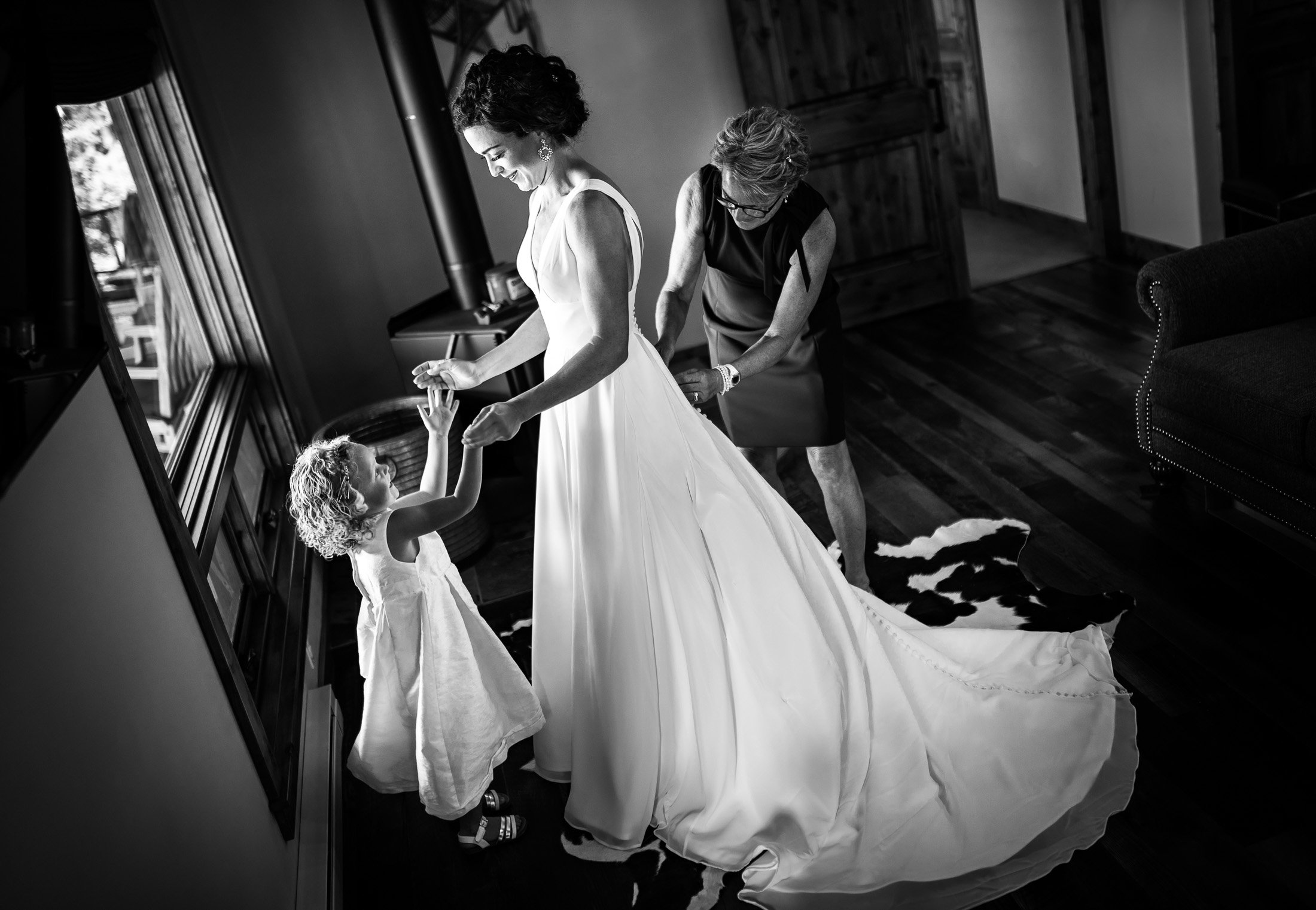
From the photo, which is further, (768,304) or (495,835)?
(768,304)

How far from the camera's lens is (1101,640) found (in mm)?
2576

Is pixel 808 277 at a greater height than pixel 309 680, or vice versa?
pixel 808 277

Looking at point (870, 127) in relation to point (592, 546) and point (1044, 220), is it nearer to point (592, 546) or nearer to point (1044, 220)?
point (1044, 220)

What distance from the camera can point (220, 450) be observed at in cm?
298

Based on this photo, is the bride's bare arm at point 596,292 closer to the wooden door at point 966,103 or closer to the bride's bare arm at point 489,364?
the bride's bare arm at point 489,364

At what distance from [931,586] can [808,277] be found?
38.4 inches

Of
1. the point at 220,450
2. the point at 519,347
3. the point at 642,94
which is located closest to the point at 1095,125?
the point at 642,94

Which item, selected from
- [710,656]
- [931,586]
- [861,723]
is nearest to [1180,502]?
[931,586]

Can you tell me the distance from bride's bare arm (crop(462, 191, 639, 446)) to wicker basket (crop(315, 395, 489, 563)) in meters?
1.48

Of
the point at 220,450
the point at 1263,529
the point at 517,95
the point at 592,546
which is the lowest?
the point at 1263,529

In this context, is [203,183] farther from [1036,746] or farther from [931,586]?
[1036,746]

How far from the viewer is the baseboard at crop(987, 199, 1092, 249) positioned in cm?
612

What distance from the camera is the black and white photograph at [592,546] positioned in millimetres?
1715

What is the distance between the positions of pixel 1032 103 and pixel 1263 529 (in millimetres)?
3928
